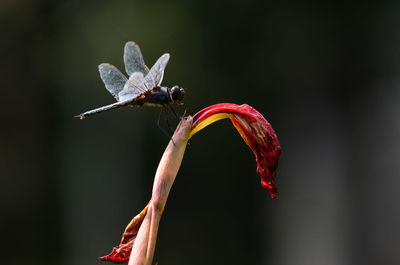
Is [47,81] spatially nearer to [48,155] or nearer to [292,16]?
[48,155]

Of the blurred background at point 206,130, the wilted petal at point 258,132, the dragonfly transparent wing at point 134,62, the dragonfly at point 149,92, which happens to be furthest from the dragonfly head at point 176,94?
the blurred background at point 206,130

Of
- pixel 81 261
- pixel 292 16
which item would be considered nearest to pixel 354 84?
pixel 292 16

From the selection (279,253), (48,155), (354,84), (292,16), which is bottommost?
(279,253)

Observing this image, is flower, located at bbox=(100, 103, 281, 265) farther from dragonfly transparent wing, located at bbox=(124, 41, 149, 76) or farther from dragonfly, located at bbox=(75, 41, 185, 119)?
dragonfly transparent wing, located at bbox=(124, 41, 149, 76)

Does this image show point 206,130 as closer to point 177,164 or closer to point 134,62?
point 134,62

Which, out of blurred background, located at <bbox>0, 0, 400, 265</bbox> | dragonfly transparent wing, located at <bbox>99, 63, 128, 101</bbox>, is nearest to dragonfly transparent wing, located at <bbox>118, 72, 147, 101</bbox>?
dragonfly transparent wing, located at <bbox>99, 63, 128, 101</bbox>

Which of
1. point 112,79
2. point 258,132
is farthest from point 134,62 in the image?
point 258,132
